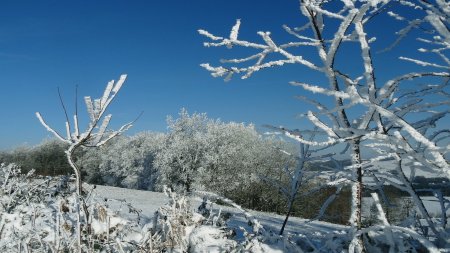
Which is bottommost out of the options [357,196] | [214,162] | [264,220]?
[264,220]

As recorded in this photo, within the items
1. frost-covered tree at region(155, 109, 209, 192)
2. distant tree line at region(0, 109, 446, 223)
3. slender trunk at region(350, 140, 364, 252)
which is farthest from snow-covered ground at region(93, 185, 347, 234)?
frost-covered tree at region(155, 109, 209, 192)

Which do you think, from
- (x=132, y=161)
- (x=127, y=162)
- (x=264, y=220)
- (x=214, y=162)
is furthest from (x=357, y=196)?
(x=132, y=161)

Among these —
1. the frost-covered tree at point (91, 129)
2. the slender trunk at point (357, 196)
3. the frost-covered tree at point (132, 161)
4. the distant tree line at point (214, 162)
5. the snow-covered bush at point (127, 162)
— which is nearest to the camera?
the slender trunk at point (357, 196)

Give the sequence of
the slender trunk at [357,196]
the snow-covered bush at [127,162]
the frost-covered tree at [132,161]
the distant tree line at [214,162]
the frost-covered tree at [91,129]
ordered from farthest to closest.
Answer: the snow-covered bush at [127,162] → the frost-covered tree at [132,161] → the distant tree line at [214,162] → the frost-covered tree at [91,129] → the slender trunk at [357,196]

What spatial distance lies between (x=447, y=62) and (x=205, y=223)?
3888 mm

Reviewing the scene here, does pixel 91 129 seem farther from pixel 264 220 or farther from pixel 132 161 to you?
pixel 132 161

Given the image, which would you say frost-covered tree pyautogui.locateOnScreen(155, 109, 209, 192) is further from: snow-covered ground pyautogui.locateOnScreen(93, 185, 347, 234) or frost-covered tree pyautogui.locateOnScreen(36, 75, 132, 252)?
frost-covered tree pyautogui.locateOnScreen(36, 75, 132, 252)

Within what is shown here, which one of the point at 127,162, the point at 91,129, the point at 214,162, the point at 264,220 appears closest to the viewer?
the point at 91,129

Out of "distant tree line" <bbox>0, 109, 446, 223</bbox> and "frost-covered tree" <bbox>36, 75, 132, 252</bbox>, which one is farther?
"distant tree line" <bbox>0, 109, 446, 223</bbox>

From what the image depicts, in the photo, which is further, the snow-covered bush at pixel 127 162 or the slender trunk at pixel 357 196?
the snow-covered bush at pixel 127 162

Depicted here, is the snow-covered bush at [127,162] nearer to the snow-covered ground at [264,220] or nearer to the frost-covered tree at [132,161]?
the frost-covered tree at [132,161]

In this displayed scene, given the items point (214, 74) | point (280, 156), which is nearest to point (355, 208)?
point (214, 74)

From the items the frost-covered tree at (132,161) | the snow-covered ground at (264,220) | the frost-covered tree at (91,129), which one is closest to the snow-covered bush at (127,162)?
the frost-covered tree at (132,161)

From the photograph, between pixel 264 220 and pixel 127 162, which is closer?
pixel 264 220
